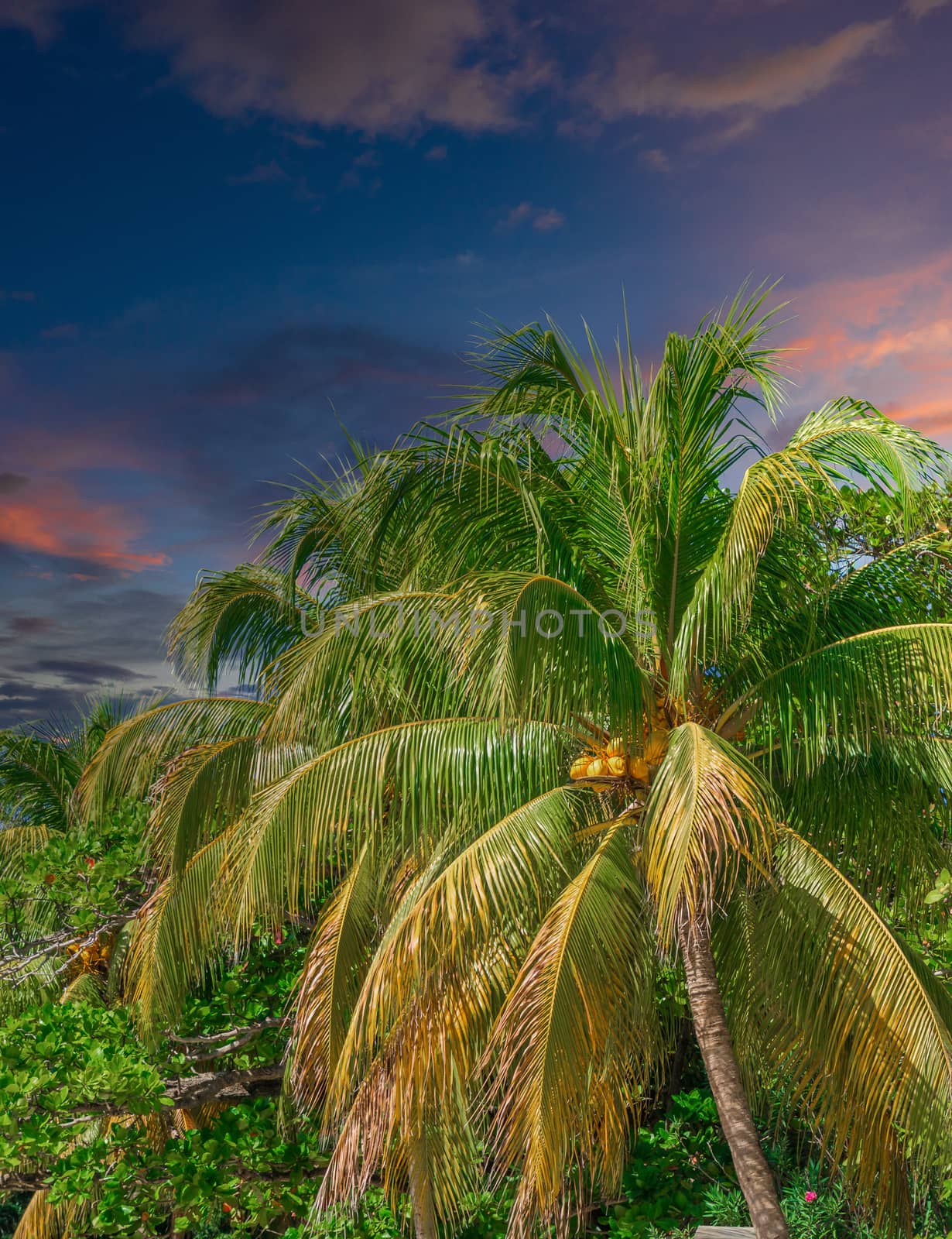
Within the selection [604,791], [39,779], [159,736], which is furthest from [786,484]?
[39,779]

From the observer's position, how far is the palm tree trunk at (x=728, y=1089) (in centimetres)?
568

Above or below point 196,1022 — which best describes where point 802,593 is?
above

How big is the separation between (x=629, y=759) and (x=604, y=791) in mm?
285

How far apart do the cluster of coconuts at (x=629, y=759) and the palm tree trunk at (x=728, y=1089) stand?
0.93m

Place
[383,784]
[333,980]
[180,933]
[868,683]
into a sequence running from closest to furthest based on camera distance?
[868,683] < [383,784] < [333,980] < [180,933]

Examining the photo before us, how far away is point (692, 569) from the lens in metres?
6.07

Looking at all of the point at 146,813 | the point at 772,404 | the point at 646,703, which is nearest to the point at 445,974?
the point at 646,703

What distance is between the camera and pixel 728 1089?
5727 millimetres

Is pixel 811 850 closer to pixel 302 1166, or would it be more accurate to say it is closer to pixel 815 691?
pixel 815 691

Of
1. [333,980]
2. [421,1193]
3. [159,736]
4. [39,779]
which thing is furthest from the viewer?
[39,779]

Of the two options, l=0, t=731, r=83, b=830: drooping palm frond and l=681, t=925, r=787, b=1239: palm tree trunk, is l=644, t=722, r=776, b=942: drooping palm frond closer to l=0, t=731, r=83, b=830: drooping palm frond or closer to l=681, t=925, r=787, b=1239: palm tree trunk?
l=681, t=925, r=787, b=1239: palm tree trunk

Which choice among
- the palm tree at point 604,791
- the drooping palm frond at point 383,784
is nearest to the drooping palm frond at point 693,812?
the palm tree at point 604,791

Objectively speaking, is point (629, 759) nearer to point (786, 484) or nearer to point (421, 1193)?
point (786, 484)

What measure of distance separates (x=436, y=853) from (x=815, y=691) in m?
2.39
